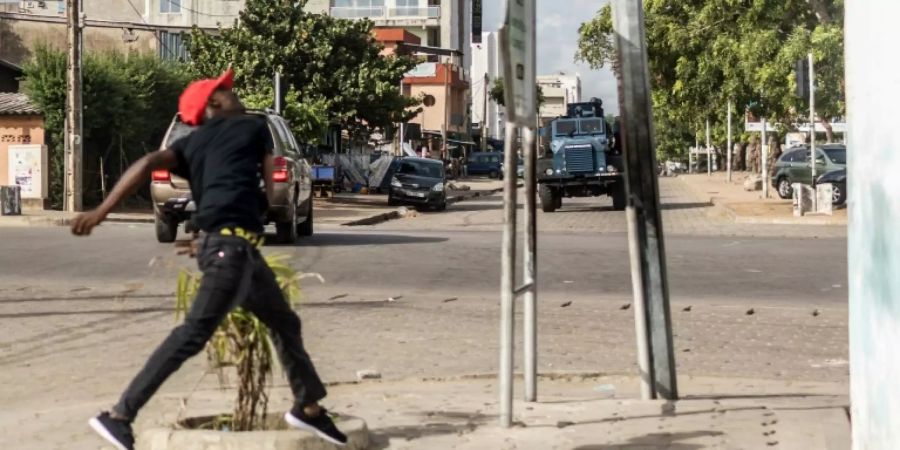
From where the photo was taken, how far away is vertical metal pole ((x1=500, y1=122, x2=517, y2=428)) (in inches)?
261

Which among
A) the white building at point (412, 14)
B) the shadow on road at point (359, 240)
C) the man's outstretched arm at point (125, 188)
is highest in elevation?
the white building at point (412, 14)

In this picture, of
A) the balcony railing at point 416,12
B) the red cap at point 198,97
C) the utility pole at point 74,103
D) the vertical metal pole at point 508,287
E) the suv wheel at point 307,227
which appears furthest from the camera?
the balcony railing at point 416,12

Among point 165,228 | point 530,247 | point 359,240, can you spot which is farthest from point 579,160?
point 530,247

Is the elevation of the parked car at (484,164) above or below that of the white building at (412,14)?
below

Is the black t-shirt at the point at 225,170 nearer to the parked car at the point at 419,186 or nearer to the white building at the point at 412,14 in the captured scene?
the parked car at the point at 419,186

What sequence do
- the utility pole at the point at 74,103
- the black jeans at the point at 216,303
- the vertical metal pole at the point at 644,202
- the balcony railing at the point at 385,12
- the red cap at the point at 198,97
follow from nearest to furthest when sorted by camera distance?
the black jeans at the point at 216,303
the red cap at the point at 198,97
the vertical metal pole at the point at 644,202
the utility pole at the point at 74,103
the balcony railing at the point at 385,12

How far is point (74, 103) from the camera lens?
2889 cm

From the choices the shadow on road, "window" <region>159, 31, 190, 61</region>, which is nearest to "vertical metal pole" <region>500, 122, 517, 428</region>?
the shadow on road

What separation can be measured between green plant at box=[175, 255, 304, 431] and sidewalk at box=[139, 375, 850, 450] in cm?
63

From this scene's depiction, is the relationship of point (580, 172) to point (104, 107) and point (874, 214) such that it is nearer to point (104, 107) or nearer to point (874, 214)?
point (104, 107)

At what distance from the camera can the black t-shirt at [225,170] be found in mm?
5832

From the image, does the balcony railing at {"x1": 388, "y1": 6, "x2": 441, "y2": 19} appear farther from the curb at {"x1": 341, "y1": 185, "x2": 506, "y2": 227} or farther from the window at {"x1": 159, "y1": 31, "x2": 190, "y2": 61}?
the curb at {"x1": 341, "y1": 185, "x2": 506, "y2": 227}

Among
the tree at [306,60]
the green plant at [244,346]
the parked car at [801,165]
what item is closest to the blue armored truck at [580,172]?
the parked car at [801,165]

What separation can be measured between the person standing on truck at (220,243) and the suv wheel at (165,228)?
13547 millimetres
